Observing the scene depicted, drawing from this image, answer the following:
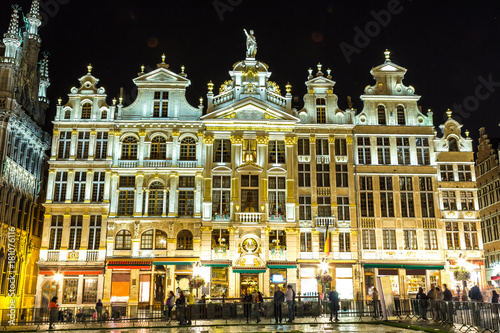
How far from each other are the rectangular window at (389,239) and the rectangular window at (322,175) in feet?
20.9

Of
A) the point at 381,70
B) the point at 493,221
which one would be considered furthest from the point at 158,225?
the point at 493,221

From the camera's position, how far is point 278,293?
25141mm

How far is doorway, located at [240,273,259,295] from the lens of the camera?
136 ft

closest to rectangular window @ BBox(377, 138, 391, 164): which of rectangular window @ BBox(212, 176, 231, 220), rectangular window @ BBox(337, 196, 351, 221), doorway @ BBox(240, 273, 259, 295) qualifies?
rectangular window @ BBox(337, 196, 351, 221)

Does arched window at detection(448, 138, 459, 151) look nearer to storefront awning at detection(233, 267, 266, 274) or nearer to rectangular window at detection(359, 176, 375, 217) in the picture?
rectangular window at detection(359, 176, 375, 217)

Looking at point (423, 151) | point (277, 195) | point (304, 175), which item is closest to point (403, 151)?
point (423, 151)

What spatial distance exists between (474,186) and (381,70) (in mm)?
13179

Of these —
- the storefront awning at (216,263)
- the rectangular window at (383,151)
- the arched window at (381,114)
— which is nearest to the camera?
the storefront awning at (216,263)

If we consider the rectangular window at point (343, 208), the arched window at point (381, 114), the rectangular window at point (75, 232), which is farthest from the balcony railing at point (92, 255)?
the arched window at point (381, 114)

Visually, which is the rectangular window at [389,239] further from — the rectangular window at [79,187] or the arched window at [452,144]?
the rectangular window at [79,187]

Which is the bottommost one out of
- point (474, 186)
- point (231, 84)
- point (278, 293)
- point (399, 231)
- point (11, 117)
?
point (278, 293)

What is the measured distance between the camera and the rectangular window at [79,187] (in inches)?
1705

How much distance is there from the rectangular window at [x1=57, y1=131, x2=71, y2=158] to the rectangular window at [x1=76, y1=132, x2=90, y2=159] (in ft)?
2.93

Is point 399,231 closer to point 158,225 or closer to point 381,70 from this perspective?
point 381,70
